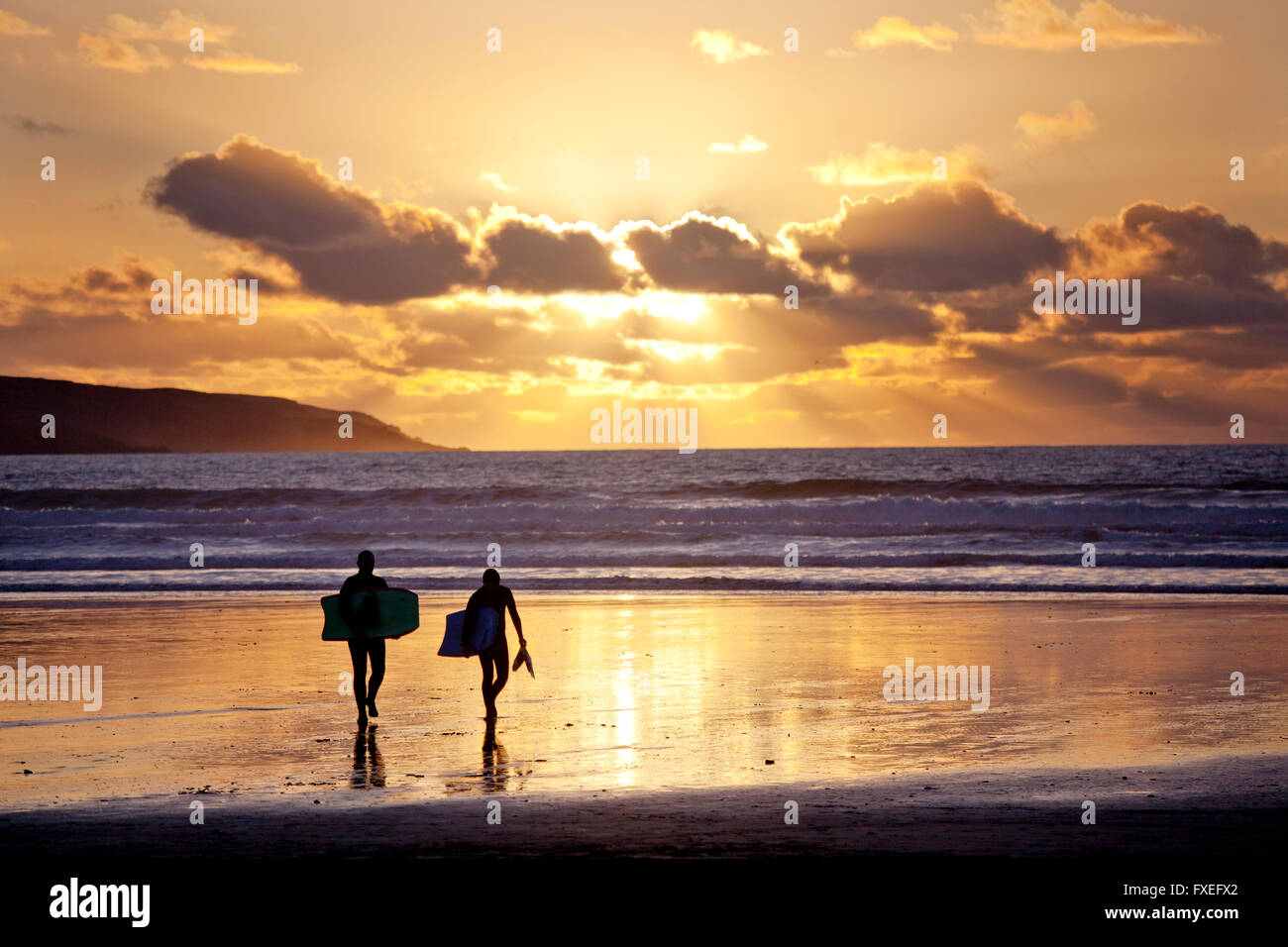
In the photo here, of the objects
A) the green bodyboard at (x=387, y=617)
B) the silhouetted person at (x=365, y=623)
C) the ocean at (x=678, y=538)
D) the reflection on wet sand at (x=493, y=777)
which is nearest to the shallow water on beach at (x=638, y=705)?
the reflection on wet sand at (x=493, y=777)

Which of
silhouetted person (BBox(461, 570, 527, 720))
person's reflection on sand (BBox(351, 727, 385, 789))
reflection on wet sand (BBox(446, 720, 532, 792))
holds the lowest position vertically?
reflection on wet sand (BBox(446, 720, 532, 792))

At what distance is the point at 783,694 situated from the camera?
13.6 m

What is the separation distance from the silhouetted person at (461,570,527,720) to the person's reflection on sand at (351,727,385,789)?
49.7 inches

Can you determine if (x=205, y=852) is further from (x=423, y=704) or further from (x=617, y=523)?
(x=617, y=523)

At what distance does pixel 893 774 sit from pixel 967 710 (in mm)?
3209

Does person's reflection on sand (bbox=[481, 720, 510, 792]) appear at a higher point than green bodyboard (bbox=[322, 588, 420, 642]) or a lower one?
lower

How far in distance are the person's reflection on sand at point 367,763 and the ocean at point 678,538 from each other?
1601cm

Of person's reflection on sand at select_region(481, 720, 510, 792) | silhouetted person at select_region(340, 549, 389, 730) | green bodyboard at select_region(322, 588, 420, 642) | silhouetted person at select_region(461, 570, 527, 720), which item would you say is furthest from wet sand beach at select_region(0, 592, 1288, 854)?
green bodyboard at select_region(322, 588, 420, 642)

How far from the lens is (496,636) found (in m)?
12.8

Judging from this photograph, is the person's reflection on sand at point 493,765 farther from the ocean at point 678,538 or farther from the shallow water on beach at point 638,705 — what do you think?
the ocean at point 678,538

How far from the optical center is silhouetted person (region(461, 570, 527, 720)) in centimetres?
1246

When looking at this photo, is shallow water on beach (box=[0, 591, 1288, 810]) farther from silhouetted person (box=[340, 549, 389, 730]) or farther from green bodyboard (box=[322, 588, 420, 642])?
green bodyboard (box=[322, 588, 420, 642])
